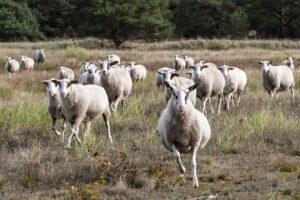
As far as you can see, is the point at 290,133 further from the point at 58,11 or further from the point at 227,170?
the point at 58,11

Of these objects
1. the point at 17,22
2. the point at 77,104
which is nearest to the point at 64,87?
the point at 77,104

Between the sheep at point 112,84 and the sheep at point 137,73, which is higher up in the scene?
the sheep at point 112,84

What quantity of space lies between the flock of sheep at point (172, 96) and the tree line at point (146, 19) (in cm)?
2433

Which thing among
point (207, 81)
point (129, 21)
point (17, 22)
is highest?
point (129, 21)

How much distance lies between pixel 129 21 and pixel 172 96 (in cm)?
3540

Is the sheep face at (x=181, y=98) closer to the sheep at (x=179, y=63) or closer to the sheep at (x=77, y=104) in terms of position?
the sheep at (x=77, y=104)

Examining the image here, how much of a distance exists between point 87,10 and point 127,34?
418cm

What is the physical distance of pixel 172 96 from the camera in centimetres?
778

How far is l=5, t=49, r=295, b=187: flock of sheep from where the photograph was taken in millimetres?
7727

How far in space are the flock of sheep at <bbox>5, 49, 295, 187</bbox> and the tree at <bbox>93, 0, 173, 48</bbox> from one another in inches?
931

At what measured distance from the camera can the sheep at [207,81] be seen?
1388cm

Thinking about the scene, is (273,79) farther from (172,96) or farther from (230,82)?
(172,96)

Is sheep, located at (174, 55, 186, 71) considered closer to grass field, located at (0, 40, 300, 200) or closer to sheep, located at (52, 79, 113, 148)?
Answer: grass field, located at (0, 40, 300, 200)

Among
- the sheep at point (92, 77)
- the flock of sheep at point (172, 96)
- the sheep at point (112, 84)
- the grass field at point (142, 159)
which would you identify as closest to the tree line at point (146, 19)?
the flock of sheep at point (172, 96)
